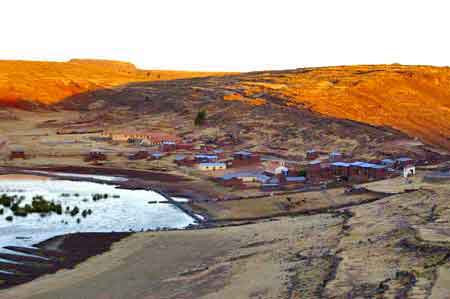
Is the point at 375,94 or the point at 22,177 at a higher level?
the point at 375,94

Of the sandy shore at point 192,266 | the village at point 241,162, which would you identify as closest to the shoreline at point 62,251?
the sandy shore at point 192,266

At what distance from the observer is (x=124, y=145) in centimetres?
6731

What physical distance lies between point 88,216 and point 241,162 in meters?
20.7

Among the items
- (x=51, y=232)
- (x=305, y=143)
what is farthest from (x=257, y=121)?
(x=51, y=232)

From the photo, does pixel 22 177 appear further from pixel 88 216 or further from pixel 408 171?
pixel 408 171

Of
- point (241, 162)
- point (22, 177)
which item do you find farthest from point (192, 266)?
point (22, 177)

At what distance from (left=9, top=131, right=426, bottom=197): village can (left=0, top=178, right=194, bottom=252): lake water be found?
727cm

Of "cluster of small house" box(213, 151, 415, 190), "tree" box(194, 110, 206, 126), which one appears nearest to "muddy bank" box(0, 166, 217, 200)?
"cluster of small house" box(213, 151, 415, 190)

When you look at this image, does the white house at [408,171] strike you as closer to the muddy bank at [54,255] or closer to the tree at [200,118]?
the muddy bank at [54,255]

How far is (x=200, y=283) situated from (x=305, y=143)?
4401 centimetres

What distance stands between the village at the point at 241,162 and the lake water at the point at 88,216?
7.27 m

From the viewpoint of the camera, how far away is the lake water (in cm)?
3058

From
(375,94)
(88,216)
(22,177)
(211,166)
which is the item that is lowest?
(22,177)

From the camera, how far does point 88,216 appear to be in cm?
3503
